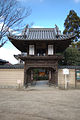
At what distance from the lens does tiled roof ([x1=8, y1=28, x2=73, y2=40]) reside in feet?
46.4

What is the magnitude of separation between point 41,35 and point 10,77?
7265 millimetres

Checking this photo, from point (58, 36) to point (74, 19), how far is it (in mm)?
20167

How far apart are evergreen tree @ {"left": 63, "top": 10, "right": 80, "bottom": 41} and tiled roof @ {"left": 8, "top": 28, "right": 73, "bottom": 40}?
15.7 metres

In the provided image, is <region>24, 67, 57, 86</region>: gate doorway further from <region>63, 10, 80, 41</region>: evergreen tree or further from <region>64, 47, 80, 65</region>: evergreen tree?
<region>63, 10, 80, 41</region>: evergreen tree

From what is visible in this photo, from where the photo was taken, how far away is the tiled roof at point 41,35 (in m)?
14.2

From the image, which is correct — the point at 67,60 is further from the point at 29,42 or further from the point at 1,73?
the point at 1,73

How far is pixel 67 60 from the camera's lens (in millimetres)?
24875

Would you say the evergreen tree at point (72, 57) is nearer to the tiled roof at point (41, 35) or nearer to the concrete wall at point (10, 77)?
the tiled roof at point (41, 35)

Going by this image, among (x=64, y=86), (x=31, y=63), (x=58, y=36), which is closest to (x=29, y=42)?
(x=31, y=63)

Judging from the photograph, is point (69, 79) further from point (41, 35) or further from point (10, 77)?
point (10, 77)

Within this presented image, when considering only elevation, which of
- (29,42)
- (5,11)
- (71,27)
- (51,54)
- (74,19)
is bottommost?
(51,54)

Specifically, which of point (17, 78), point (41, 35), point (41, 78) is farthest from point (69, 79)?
point (41, 78)

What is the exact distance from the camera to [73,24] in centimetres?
3094

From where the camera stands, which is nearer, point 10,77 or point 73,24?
point 10,77
